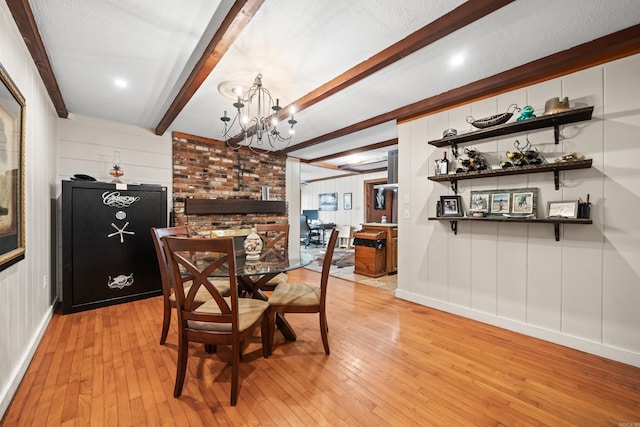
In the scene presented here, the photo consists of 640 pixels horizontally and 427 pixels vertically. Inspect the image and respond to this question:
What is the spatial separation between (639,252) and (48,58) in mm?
4901

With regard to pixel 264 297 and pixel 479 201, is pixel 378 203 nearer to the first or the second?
pixel 479 201

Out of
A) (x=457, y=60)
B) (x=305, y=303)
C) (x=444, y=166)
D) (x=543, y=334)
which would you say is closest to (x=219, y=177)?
(x=305, y=303)

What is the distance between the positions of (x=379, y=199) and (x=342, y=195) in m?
1.28

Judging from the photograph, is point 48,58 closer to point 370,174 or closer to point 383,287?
point 383,287

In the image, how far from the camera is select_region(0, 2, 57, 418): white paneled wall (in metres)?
1.57

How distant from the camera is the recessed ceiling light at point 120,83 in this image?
255cm

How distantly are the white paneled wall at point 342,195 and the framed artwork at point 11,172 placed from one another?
669 cm

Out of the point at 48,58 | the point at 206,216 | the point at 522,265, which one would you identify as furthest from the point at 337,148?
the point at 48,58

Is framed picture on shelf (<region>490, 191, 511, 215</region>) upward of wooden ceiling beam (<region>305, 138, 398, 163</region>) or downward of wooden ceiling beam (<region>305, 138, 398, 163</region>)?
downward

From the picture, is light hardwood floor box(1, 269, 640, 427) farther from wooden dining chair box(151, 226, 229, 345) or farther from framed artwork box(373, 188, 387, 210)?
framed artwork box(373, 188, 387, 210)

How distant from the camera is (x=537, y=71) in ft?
7.32

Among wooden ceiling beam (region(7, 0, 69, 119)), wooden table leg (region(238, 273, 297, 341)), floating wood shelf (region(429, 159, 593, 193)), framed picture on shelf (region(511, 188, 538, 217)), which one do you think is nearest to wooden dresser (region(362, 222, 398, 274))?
floating wood shelf (region(429, 159, 593, 193))

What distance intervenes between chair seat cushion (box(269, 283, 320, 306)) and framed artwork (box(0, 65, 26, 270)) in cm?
159

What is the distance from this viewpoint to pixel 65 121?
11.0ft
